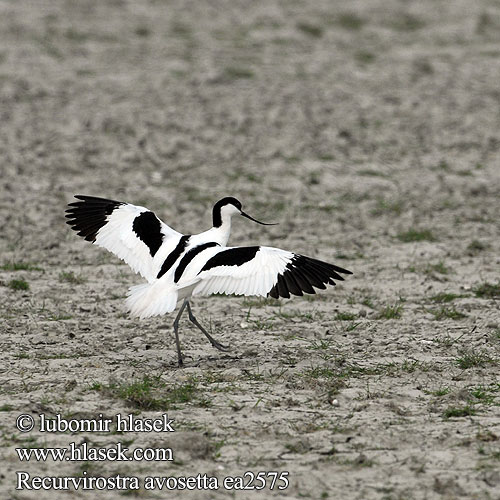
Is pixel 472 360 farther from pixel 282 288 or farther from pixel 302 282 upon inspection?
pixel 282 288

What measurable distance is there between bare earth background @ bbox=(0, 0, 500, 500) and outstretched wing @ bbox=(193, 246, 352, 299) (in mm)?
530

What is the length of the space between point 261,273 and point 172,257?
28.3 inches

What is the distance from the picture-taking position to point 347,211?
35.9 feet

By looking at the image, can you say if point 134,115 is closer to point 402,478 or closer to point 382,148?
point 382,148

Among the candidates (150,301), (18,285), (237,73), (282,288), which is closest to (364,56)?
(237,73)

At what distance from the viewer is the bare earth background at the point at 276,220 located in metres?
5.46

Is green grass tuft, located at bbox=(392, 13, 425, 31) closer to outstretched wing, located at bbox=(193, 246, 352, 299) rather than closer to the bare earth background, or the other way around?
the bare earth background

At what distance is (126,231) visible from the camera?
7.46 meters

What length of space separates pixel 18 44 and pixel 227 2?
4.74 metres

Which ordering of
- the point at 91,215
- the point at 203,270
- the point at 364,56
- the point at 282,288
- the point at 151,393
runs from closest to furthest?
1. the point at 151,393
2. the point at 282,288
3. the point at 203,270
4. the point at 91,215
5. the point at 364,56

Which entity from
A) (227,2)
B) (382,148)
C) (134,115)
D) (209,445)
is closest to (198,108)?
(134,115)

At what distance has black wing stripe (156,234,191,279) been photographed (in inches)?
273

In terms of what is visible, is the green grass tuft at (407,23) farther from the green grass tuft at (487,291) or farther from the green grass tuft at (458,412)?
the green grass tuft at (458,412)

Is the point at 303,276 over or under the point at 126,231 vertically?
under
